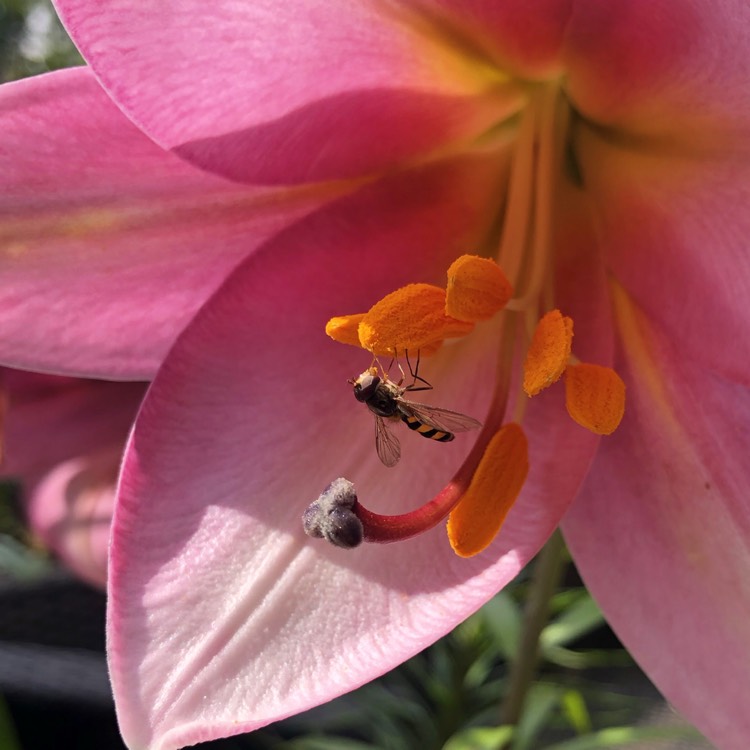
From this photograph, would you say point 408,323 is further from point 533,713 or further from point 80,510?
point 533,713

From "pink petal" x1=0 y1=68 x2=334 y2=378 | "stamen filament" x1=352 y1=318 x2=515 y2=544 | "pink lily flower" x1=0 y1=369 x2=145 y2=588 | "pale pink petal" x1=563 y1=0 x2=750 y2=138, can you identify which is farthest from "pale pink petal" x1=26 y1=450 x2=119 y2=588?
"pale pink petal" x1=563 y1=0 x2=750 y2=138

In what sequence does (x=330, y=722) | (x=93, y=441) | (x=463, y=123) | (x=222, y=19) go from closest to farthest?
(x=222, y=19) → (x=463, y=123) → (x=93, y=441) → (x=330, y=722)

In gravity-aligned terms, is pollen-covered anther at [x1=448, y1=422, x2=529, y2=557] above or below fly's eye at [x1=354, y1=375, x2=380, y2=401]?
below

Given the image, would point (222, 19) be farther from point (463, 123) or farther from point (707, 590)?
point (707, 590)

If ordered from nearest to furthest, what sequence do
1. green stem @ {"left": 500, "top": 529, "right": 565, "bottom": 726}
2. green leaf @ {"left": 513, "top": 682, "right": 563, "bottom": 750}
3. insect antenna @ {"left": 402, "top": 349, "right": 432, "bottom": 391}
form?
insect antenna @ {"left": 402, "top": 349, "right": 432, "bottom": 391}, green stem @ {"left": 500, "top": 529, "right": 565, "bottom": 726}, green leaf @ {"left": 513, "top": 682, "right": 563, "bottom": 750}

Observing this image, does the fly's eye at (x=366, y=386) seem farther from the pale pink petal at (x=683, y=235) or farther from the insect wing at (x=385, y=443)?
the pale pink petal at (x=683, y=235)

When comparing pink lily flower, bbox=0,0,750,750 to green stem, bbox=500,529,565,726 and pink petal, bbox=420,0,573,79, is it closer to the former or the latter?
pink petal, bbox=420,0,573,79

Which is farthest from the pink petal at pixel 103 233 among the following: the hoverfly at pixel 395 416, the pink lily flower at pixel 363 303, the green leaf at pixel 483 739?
the green leaf at pixel 483 739

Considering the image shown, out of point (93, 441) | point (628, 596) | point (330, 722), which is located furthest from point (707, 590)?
point (330, 722)
